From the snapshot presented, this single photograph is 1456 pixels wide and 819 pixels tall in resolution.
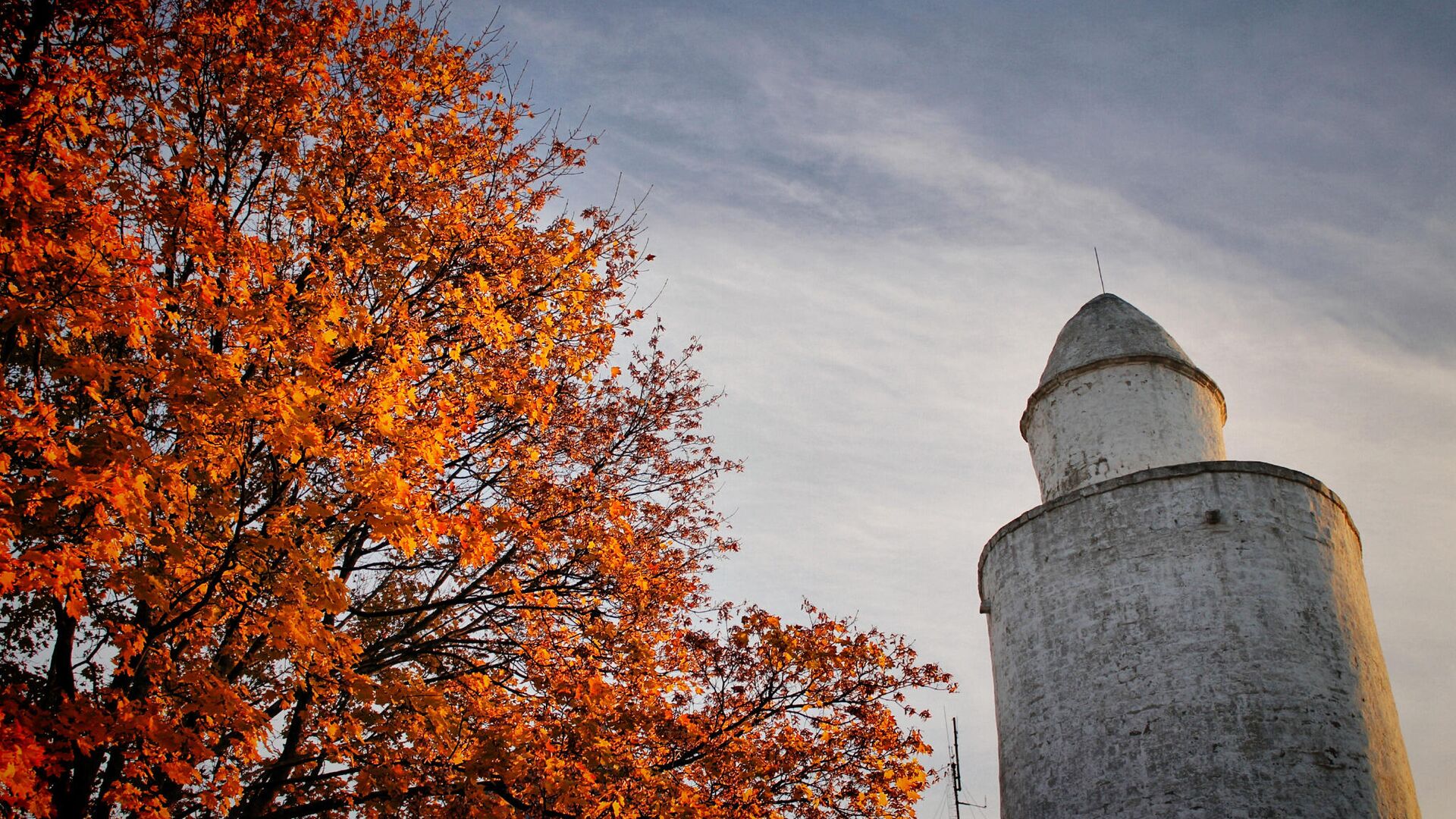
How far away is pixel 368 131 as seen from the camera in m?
9.01

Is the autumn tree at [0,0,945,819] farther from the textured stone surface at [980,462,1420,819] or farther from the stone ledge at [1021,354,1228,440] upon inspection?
the stone ledge at [1021,354,1228,440]

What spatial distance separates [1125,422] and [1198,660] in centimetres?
454

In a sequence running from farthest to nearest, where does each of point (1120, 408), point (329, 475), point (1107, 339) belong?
point (1107, 339) → point (1120, 408) → point (329, 475)

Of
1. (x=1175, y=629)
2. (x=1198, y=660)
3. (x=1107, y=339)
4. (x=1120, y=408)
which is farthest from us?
(x=1107, y=339)

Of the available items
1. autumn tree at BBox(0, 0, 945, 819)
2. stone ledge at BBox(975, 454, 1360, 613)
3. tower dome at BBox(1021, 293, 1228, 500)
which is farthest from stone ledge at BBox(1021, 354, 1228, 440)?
autumn tree at BBox(0, 0, 945, 819)

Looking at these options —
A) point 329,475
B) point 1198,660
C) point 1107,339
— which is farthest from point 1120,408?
point 329,475

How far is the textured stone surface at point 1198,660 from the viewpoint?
1326cm

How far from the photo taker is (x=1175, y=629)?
47.0 feet

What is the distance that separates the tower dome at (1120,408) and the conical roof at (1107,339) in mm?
18

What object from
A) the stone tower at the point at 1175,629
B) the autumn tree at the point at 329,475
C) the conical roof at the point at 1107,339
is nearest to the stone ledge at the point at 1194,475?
the stone tower at the point at 1175,629

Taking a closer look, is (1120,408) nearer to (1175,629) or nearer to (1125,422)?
(1125,422)

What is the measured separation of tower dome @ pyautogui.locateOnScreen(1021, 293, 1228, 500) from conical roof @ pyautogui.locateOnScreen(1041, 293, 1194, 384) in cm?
2

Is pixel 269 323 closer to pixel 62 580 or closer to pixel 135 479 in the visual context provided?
pixel 135 479

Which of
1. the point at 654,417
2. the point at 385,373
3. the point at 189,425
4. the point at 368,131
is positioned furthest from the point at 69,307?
the point at 654,417
